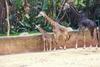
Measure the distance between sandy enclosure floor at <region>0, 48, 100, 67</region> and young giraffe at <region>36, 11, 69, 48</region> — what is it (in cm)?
29

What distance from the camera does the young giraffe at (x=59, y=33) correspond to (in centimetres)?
1007

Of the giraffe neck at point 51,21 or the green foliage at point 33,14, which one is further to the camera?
the giraffe neck at point 51,21

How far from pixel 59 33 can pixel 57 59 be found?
1277mm

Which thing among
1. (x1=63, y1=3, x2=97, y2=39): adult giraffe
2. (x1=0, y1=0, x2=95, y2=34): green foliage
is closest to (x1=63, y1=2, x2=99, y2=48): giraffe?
(x1=63, y1=3, x2=97, y2=39): adult giraffe

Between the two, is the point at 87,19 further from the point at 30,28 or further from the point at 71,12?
the point at 30,28

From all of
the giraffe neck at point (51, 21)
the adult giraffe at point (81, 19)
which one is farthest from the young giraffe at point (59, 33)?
the adult giraffe at point (81, 19)

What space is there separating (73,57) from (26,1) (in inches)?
67.7

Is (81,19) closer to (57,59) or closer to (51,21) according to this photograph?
(51,21)

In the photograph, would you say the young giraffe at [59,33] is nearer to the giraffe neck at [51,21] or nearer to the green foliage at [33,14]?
the giraffe neck at [51,21]

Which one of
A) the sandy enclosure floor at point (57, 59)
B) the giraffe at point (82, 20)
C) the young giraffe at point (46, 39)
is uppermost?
the giraffe at point (82, 20)

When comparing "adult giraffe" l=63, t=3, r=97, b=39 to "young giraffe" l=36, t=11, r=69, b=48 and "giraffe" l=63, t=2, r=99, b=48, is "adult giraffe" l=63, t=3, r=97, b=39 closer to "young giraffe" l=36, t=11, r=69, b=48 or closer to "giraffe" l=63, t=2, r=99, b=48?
"giraffe" l=63, t=2, r=99, b=48

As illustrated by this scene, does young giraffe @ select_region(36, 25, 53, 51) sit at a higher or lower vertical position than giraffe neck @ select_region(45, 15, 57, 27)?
lower

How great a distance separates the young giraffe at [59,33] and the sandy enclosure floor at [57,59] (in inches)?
11.3

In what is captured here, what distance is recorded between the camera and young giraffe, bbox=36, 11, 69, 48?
1007cm
